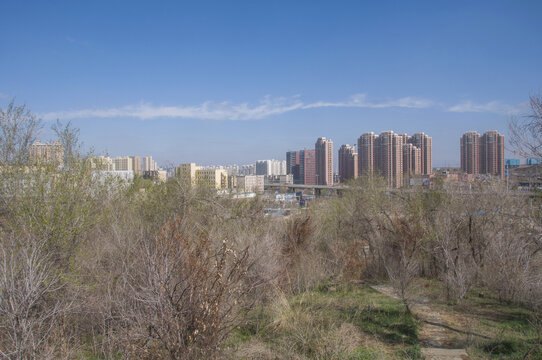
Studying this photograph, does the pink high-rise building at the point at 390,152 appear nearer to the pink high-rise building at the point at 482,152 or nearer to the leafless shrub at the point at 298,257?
the pink high-rise building at the point at 482,152

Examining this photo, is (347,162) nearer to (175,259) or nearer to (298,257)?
(298,257)

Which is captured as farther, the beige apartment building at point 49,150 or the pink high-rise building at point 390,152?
the pink high-rise building at point 390,152

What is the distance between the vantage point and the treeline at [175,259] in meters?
3.92

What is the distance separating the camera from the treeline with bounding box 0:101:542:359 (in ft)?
12.9

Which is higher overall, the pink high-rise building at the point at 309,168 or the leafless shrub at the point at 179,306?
the pink high-rise building at the point at 309,168

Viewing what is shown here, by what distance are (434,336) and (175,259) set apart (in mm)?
4967

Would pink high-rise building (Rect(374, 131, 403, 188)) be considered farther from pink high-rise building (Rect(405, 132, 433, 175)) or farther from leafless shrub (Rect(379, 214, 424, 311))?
leafless shrub (Rect(379, 214, 424, 311))

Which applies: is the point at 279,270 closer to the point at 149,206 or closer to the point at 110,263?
the point at 110,263

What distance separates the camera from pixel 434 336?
6.35 metres

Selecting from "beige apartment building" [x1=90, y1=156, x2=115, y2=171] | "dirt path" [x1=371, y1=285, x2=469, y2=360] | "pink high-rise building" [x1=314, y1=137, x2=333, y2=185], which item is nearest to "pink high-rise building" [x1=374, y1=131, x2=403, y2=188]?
"pink high-rise building" [x1=314, y1=137, x2=333, y2=185]

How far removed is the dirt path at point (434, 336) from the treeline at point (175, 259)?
2.17ft

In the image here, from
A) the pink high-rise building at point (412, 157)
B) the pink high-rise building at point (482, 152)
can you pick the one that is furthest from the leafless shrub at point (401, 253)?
the pink high-rise building at point (412, 157)

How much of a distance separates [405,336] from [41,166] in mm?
7943

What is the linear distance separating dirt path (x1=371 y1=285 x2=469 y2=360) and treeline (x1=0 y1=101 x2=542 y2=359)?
0.66 m
